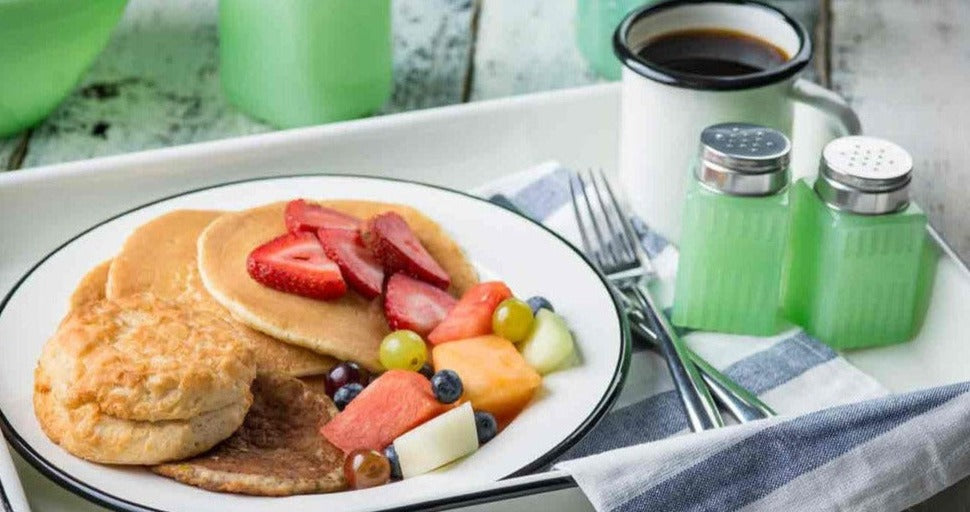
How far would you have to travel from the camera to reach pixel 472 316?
1.57 m

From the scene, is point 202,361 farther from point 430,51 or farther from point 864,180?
point 430,51

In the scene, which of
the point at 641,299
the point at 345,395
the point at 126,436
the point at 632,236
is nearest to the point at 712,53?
the point at 632,236

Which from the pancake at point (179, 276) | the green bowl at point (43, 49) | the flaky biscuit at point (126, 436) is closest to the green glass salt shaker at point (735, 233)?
the pancake at point (179, 276)

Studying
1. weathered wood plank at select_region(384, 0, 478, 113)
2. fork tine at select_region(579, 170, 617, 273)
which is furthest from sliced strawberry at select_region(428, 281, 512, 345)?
weathered wood plank at select_region(384, 0, 478, 113)

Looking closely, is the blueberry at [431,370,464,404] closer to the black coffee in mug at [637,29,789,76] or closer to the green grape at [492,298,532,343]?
the green grape at [492,298,532,343]

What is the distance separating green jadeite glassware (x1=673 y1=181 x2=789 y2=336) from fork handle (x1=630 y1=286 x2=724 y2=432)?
0.05 m

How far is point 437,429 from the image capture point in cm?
140

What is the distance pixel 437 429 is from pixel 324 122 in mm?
863

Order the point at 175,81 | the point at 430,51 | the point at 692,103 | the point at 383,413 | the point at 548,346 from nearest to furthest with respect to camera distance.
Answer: the point at 383,413 → the point at 548,346 → the point at 692,103 → the point at 175,81 → the point at 430,51

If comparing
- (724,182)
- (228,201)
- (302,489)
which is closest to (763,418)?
(724,182)

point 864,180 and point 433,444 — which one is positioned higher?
point 864,180

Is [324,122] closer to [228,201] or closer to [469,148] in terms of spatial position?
[469,148]

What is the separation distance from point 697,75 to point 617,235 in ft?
0.70

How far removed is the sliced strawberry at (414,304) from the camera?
1.57 m
